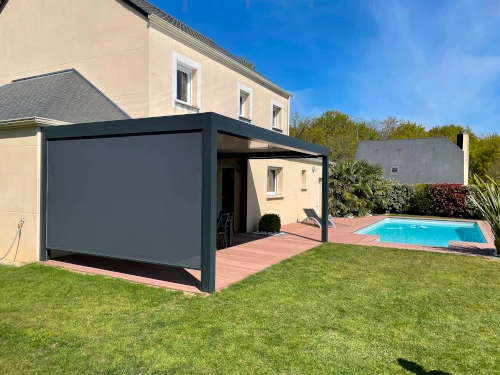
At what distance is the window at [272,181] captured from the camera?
16688 millimetres

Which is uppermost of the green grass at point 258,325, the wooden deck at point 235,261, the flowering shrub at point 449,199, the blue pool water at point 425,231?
the flowering shrub at point 449,199

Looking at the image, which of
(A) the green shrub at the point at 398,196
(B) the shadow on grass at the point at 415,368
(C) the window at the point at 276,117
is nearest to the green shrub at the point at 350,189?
(A) the green shrub at the point at 398,196

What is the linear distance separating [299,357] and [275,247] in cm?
695

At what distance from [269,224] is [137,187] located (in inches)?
298

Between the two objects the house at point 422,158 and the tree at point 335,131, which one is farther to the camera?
the tree at point 335,131

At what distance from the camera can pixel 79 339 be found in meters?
4.41

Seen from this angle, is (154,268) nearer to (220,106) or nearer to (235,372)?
(235,372)

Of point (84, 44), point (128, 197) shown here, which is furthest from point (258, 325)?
point (84, 44)

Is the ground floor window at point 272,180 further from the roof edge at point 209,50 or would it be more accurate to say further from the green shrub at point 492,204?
the green shrub at point 492,204

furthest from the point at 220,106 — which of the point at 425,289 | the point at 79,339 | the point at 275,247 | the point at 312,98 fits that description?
the point at 312,98

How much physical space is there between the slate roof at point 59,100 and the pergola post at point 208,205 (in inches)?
175

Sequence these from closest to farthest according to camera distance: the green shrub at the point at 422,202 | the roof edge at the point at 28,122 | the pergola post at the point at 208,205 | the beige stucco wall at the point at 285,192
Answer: the pergola post at the point at 208,205
the roof edge at the point at 28,122
the beige stucco wall at the point at 285,192
the green shrub at the point at 422,202

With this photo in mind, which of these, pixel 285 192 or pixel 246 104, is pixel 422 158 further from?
pixel 246 104

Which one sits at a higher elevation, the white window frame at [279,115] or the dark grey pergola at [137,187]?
the white window frame at [279,115]
